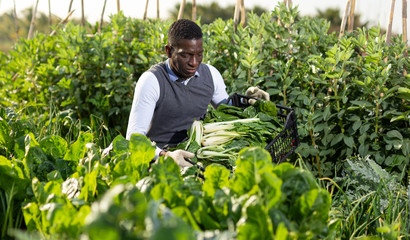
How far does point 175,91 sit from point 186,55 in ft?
1.06

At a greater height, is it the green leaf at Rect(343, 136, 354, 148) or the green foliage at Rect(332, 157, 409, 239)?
the green leaf at Rect(343, 136, 354, 148)

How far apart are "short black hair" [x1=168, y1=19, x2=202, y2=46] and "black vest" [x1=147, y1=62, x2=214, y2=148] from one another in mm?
269

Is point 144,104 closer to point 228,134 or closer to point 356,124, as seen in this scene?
point 228,134

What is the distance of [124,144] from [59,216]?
1.89 feet

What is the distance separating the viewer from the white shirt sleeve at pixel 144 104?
8.28ft

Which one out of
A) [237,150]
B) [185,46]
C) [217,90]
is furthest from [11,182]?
[217,90]

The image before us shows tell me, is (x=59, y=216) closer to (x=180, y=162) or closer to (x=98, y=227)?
(x=98, y=227)

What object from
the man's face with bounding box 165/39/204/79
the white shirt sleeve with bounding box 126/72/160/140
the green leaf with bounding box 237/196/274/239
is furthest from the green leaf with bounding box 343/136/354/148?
the green leaf with bounding box 237/196/274/239

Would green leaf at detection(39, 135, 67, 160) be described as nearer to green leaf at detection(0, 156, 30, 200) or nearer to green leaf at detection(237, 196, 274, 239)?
green leaf at detection(0, 156, 30, 200)

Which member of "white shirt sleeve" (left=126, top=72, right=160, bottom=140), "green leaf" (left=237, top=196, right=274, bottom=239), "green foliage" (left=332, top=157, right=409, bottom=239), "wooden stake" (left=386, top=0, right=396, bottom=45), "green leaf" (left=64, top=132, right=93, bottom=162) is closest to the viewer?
"green leaf" (left=237, top=196, right=274, bottom=239)

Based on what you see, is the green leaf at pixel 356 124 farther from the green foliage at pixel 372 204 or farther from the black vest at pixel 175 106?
the black vest at pixel 175 106

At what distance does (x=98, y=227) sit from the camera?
0.70 metres

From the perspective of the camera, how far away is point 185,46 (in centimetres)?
242

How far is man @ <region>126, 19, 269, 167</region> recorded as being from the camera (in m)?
2.46
